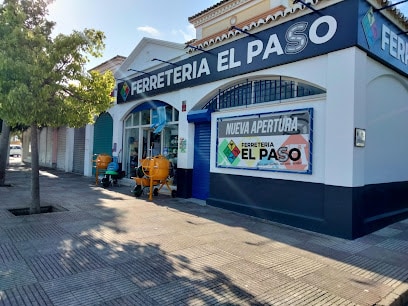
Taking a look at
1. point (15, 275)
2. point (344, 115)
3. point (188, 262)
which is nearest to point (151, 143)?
point (344, 115)

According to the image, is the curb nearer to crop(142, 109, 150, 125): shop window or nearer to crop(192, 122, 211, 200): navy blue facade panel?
crop(192, 122, 211, 200): navy blue facade panel

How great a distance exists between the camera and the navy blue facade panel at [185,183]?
32.7 ft

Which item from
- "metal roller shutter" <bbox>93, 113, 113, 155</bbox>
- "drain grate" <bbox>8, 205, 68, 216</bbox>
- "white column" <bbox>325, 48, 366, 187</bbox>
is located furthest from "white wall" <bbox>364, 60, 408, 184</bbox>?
"metal roller shutter" <bbox>93, 113, 113, 155</bbox>

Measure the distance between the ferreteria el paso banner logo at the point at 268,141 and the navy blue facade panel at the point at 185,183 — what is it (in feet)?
5.25

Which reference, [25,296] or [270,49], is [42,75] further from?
[270,49]

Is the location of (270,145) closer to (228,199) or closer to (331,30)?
(228,199)

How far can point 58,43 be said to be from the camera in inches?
266

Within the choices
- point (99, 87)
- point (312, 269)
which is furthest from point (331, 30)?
point (99, 87)

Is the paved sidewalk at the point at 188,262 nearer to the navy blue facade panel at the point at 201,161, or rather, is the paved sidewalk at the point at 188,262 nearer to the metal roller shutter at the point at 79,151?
the navy blue facade panel at the point at 201,161

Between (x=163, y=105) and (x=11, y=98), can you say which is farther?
(x=163, y=105)

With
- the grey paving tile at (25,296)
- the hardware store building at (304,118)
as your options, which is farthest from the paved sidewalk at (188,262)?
the hardware store building at (304,118)

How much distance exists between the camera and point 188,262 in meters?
4.46

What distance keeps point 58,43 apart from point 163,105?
4.98 metres

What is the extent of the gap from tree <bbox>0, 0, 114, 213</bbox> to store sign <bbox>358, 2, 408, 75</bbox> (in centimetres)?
569
